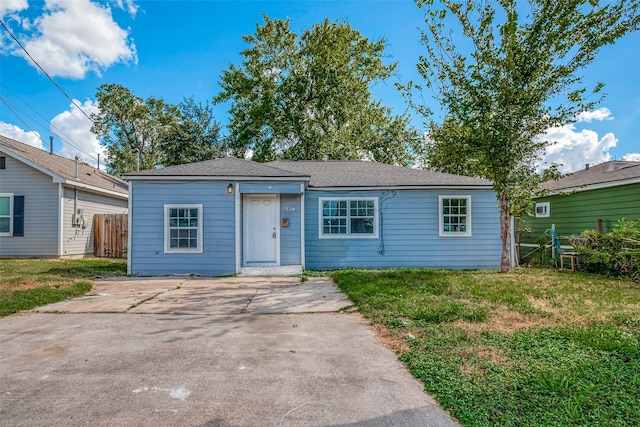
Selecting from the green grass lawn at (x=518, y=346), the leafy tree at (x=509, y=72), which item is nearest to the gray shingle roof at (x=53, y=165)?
the green grass lawn at (x=518, y=346)

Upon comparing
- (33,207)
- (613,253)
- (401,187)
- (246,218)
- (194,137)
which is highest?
(194,137)

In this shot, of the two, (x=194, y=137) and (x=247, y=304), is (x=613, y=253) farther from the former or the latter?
(x=194, y=137)

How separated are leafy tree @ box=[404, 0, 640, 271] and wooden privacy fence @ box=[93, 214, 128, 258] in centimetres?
1168

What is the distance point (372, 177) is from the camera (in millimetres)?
10758

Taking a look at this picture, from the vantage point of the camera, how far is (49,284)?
6797mm

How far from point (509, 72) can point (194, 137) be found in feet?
61.9

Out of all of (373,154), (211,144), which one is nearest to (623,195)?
(373,154)

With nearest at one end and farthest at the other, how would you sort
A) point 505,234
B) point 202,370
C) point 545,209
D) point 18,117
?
1. point 202,370
2. point 505,234
3. point 545,209
4. point 18,117

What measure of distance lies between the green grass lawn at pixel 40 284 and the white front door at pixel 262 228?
3399 millimetres

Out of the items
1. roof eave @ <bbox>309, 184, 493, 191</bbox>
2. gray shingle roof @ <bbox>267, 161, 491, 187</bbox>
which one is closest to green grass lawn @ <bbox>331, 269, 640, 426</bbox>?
roof eave @ <bbox>309, 184, 493, 191</bbox>

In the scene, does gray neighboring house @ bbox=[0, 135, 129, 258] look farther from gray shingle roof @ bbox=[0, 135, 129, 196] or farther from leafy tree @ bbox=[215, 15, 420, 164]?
leafy tree @ bbox=[215, 15, 420, 164]

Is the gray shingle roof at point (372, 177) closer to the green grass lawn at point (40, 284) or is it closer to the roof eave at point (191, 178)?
the roof eave at point (191, 178)

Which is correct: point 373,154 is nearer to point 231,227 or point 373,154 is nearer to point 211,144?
point 211,144

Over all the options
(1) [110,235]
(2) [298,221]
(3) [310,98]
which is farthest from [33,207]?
(3) [310,98]
